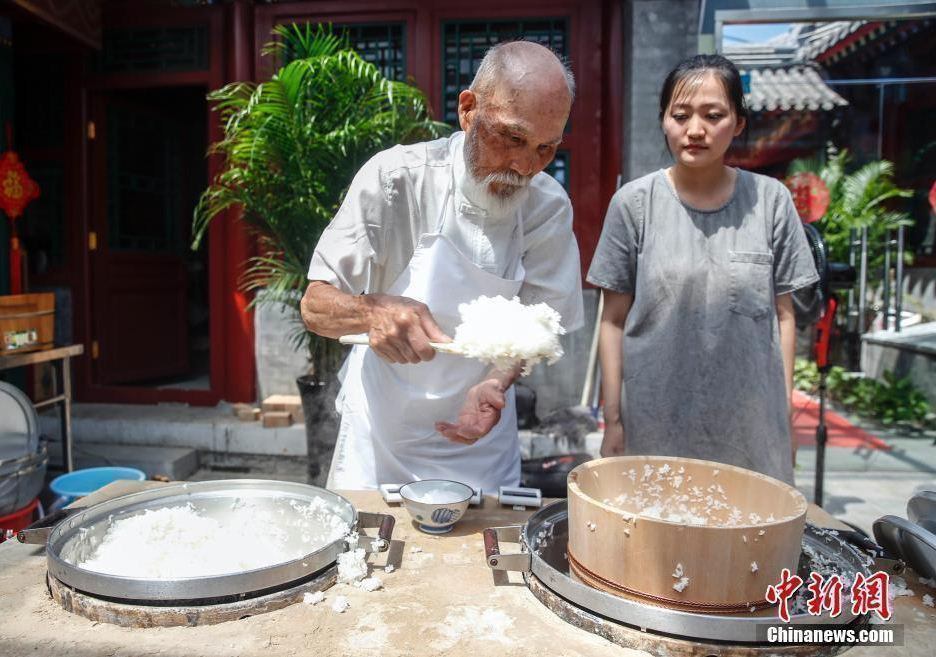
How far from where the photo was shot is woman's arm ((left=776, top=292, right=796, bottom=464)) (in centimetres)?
222

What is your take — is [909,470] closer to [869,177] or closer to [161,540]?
[869,177]

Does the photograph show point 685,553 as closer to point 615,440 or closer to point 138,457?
point 615,440

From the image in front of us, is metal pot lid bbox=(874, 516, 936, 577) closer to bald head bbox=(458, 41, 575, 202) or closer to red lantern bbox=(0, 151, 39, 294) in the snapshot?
bald head bbox=(458, 41, 575, 202)

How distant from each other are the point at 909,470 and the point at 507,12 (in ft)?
16.2

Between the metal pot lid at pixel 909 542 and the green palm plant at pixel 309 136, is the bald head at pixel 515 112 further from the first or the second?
the green palm plant at pixel 309 136

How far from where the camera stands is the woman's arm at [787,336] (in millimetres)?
2221

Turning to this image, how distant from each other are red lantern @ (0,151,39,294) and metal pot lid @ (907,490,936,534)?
18.8ft

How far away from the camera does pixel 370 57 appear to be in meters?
5.47

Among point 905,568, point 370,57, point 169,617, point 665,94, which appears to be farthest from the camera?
point 370,57

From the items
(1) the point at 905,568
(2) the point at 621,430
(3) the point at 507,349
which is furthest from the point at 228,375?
(1) the point at 905,568

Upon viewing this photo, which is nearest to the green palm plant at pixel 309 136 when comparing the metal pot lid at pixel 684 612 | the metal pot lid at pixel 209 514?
the metal pot lid at pixel 209 514

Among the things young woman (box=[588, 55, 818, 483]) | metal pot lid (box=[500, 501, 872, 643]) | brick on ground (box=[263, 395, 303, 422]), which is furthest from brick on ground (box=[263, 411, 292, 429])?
metal pot lid (box=[500, 501, 872, 643])

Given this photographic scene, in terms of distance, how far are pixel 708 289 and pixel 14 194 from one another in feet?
17.8

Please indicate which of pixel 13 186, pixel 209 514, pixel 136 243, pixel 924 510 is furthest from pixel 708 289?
pixel 136 243
